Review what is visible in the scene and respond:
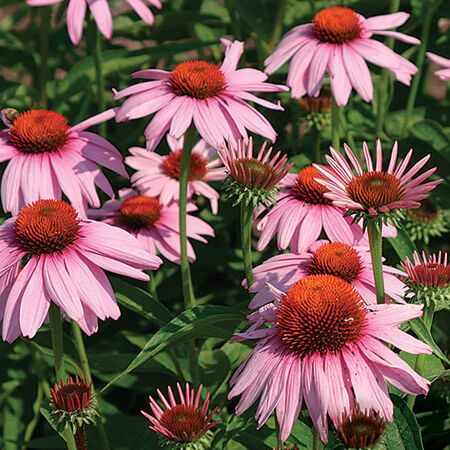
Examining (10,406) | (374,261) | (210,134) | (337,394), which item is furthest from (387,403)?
(10,406)

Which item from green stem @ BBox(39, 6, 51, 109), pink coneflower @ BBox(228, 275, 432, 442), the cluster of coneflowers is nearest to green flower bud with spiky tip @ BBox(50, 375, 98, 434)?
the cluster of coneflowers

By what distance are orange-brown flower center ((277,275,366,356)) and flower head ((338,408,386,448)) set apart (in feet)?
0.25

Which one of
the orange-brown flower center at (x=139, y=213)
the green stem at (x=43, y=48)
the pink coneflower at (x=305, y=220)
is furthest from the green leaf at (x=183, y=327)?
the green stem at (x=43, y=48)

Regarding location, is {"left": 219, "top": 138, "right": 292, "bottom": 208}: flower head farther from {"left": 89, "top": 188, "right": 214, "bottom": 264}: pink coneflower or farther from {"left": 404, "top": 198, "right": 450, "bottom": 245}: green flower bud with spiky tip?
{"left": 404, "top": 198, "right": 450, "bottom": 245}: green flower bud with spiky tip

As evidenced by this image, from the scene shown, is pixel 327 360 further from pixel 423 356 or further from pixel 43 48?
pixel 43 48

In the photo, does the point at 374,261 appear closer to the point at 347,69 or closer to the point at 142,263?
the point at 142,263

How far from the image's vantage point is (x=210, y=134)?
1.02 m

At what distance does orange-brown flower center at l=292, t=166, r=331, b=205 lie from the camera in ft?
3.58

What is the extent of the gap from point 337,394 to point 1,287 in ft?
1.40

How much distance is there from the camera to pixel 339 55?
48.5 inches

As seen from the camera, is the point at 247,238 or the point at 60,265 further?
the point at 247,238

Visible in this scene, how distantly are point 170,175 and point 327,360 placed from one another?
Answer: 0.70 meters

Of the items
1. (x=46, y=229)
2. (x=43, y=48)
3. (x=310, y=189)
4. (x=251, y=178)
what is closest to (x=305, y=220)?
(x=310, y=189)

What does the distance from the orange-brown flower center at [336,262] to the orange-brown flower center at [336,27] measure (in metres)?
0.42
